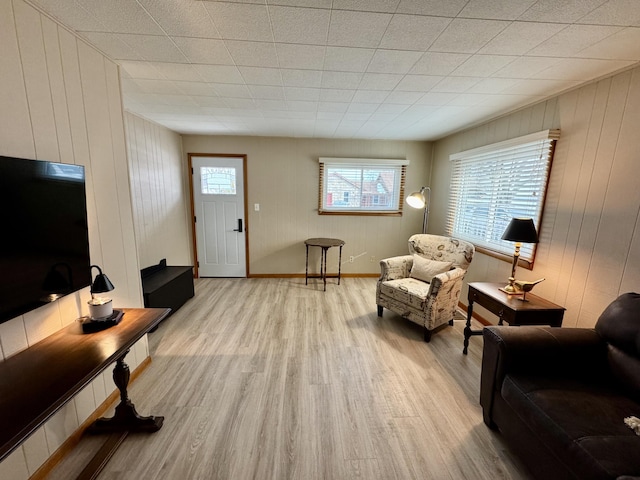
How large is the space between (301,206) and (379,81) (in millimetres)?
2624

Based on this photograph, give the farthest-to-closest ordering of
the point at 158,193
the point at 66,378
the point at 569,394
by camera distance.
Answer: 1. the point at 158,193
2. the point at 569,394
3. the point at 66,378

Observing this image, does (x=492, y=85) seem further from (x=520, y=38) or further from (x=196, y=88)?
(x=196, y=88)

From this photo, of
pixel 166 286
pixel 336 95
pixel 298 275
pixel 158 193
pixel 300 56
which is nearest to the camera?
pixel 300 56

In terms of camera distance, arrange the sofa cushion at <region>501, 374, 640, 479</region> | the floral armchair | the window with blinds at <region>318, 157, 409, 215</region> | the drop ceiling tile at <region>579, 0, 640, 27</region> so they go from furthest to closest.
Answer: the window with blinds at <region>318, 157, 409, 215</region> < the floral armchair < the drop ceiling tile at <region>579, 0, 640, 27</region> < the sofa cushion at <region>501, 374, 640, 479</region>

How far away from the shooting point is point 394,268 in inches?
128

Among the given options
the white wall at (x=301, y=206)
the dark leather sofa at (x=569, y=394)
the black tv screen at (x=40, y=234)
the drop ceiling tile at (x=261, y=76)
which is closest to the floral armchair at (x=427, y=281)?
the dark leather sofa at (x=569, y=394)

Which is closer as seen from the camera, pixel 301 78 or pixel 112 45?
pixel 112 45

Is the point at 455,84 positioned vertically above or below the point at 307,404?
above

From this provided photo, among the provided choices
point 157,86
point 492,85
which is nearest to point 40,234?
point 157,86

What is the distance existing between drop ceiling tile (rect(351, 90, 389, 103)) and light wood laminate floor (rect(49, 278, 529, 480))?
2.33m

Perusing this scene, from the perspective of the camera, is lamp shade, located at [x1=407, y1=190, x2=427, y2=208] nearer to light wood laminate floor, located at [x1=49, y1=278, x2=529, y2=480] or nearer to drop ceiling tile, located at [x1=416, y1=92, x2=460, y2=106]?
drop ceiling tile, located at [x1=416, y1=92, x2=460, y2=106]

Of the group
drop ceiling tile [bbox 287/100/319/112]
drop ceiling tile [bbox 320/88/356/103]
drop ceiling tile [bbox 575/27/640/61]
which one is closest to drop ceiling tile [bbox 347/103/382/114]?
drop ceiling tile [bbox 320/88/356/103]

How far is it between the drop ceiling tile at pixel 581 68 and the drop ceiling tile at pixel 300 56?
1548 mm

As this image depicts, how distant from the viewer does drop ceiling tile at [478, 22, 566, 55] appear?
4.57ft
